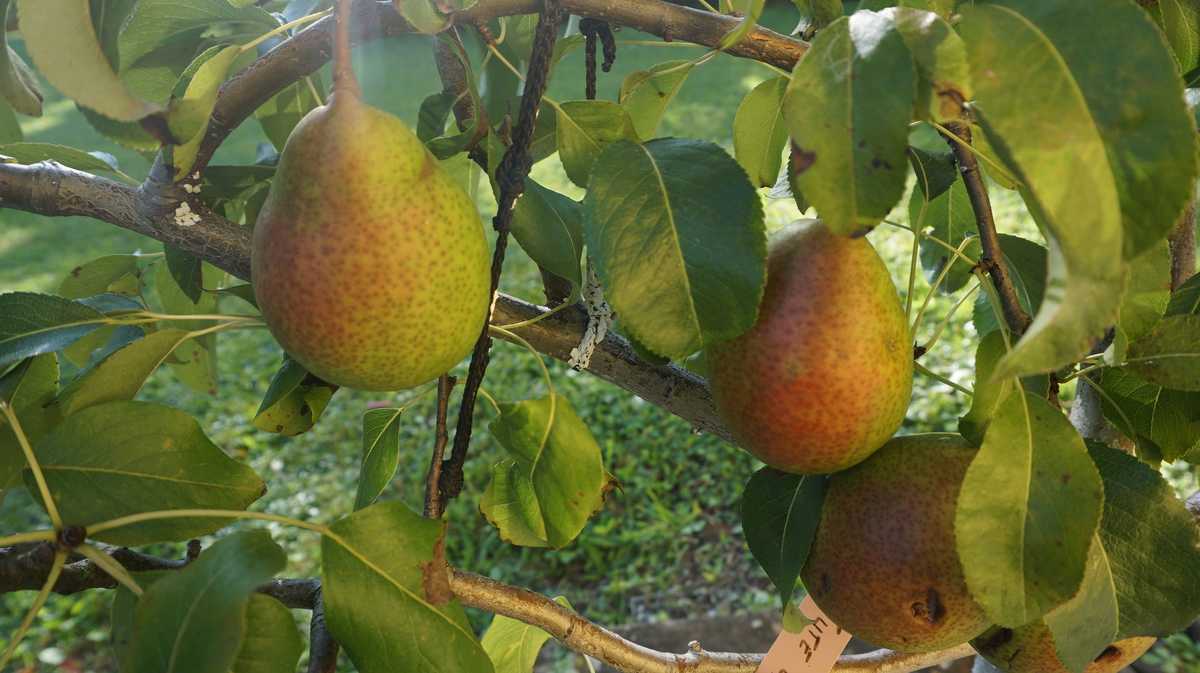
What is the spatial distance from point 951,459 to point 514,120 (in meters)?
0.41

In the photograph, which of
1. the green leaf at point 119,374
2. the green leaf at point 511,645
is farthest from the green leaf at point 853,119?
the green leaf at point 511,645

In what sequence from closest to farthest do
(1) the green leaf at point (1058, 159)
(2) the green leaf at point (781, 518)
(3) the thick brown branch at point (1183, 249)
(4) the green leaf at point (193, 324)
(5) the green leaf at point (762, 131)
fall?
(1) the green leaf at point (1058, 159) < (2) the green leaf at point (781, 518) < (5) the green leaf at point (762, 131) < (3) the thick brown branch at point (1183, 249) < (4) the green leaf at point (193, 324)

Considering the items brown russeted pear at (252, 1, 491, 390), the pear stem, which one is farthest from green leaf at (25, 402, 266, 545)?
the pear stem

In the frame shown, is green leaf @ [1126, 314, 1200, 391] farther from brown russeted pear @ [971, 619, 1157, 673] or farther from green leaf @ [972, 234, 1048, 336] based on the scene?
brown russeted pear @ [971, 619, 1157, 673]

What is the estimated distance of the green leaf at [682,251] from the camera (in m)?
0.55

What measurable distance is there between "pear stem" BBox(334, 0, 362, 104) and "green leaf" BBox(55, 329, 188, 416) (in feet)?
0.87

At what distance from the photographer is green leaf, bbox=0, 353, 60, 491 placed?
0.70 m

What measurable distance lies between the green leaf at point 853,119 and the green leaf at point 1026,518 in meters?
0.21

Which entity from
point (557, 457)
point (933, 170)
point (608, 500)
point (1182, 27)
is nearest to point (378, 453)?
point (557, 457)

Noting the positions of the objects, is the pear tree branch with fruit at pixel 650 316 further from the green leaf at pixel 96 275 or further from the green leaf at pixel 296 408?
the green leaf at pixel 96 275

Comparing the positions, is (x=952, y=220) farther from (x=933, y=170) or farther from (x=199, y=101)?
(x=199, y=101)

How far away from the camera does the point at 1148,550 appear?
0.70 m

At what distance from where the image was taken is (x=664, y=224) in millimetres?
565

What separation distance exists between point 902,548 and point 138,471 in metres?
0.53
